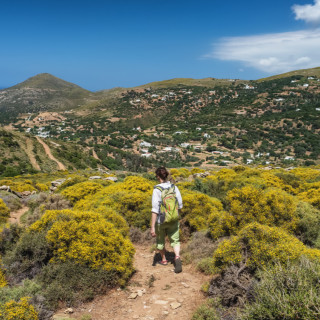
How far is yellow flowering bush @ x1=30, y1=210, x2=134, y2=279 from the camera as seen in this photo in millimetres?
4430

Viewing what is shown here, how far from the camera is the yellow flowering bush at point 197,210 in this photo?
22.7ft

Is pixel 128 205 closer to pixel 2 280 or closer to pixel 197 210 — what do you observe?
pixel 197 210

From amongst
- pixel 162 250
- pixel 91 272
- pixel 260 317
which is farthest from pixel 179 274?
pixel 260 317

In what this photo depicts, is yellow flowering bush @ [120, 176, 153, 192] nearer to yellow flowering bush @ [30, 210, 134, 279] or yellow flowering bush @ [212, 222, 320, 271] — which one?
yellow flowering bush @ [30, 210, 134, 279]

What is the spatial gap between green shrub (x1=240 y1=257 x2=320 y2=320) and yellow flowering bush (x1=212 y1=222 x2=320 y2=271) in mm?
907

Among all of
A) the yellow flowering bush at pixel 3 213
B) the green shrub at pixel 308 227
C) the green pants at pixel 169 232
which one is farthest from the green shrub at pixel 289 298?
the yellow flowering bush at pixel 3 213

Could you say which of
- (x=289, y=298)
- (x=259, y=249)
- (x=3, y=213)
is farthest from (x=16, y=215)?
(x=289, y=298)

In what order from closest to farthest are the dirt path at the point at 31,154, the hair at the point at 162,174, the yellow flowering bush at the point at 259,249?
the yellow flowering bush at the point at 259,249
the hair at the point at 162,174
the dirt path at the point at 31,154

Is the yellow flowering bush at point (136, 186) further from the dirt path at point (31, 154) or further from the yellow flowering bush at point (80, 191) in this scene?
the dirt path at point (31, 154)

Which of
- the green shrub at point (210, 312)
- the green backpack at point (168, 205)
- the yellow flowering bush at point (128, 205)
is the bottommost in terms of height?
the green shrub at point (210, 312)

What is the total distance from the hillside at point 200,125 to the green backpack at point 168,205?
46901 millimetres

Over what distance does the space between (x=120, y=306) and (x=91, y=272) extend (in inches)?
32.7

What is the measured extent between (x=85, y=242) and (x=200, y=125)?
100404 mm

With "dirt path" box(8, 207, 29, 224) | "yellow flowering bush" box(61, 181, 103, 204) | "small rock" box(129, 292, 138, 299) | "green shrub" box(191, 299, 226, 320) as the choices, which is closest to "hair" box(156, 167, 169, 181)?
"small rock" box(129, 292, 138, 299)
